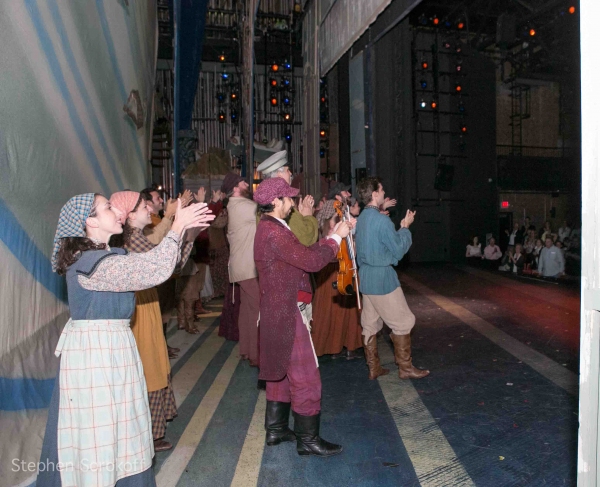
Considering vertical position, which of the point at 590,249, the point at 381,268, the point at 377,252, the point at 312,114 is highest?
the point at 312,114

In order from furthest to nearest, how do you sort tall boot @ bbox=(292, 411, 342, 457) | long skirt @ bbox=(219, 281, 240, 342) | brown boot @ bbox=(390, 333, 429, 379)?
long skirt @ bbox=(219, 281, 240, 342) → brown boot @ bbox=(390, 333, 429, 379) → tall boot @ bbox=(292, 411, 342, 457)

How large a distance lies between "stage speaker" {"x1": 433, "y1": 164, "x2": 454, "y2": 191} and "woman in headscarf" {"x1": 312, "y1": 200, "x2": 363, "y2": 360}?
10893 mm

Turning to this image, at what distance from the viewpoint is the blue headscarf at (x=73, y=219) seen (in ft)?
6.81

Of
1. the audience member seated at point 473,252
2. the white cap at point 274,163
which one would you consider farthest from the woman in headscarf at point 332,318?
the audience member seated at point 473,252

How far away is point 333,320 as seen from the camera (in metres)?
5.06

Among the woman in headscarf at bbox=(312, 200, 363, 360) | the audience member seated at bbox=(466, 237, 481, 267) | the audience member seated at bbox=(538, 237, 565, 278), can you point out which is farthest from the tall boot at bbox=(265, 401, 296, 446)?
the audience member seated at bbox=(466, 237, 481, 267)

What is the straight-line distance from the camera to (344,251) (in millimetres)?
3844

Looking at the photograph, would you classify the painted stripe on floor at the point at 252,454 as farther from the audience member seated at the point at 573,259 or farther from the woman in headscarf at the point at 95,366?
the audience member seated at the point at 573,259

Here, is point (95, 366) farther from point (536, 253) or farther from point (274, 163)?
point (536, 253)

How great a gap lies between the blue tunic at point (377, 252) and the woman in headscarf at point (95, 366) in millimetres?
2322

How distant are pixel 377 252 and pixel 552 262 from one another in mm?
8097

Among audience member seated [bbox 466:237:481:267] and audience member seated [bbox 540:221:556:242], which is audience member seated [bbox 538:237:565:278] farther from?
audience member seated [bbox 466:237:481:267]

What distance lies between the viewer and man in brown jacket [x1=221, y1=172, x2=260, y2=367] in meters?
4.71

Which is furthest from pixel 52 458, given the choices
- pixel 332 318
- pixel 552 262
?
pixel 552 262
